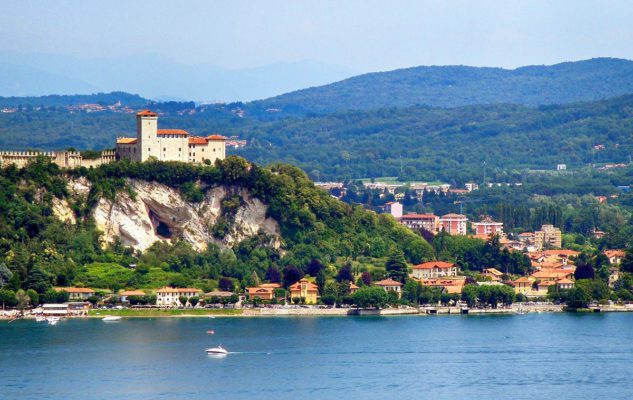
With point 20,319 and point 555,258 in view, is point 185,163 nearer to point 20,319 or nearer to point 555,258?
point 20,319

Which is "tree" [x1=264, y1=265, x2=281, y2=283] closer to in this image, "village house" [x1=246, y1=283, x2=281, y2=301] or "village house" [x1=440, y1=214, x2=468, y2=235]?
"village house" [x1=246, y1=283, x2=281, y2=301]

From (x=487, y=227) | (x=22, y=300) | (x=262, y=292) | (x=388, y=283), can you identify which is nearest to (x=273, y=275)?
(x=262, y=292)

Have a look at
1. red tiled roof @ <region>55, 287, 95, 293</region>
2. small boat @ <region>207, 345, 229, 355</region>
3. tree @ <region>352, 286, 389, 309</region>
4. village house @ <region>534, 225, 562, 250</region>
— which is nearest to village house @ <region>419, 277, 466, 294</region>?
tree @ <region>352, 286, 389, 309</region>

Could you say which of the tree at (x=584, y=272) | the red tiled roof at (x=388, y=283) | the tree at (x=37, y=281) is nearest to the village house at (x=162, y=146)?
the tree at (x=37, y=281)

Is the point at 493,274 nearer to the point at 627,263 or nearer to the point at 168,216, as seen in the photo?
the point at 627,263

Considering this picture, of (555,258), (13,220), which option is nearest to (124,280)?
(13,220)

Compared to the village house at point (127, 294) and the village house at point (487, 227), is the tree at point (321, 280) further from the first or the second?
the village house at point (487, 227)
